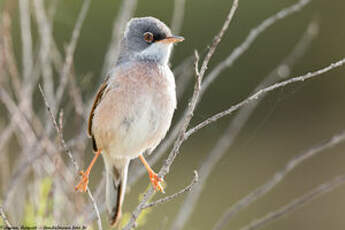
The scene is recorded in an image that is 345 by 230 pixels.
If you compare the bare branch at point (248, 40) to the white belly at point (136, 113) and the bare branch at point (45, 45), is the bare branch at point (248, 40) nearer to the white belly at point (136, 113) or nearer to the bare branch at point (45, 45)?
the white belly at point (136, 113)

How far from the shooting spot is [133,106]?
4.50m

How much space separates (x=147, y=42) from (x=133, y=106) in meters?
0.63

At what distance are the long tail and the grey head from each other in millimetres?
833

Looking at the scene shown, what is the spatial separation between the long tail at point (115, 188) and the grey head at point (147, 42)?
83cm

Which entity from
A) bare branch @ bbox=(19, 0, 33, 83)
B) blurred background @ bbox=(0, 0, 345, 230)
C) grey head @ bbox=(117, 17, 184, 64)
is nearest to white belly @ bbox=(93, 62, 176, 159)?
grey head @ bbox=(117, 17, 184, 64)

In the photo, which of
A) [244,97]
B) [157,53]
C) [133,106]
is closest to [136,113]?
[133,106]

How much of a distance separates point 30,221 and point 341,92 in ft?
33.9

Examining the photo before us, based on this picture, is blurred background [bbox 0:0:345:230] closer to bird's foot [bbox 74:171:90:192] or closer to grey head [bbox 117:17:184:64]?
grey head [bbox 117:17:184:64]

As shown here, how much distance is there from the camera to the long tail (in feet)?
15.0

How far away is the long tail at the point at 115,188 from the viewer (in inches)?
180

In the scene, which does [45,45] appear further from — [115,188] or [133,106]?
[115,188]

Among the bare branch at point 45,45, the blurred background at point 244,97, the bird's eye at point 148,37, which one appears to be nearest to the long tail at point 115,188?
A: the bare branch at point 45,45

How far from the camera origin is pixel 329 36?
12750mm

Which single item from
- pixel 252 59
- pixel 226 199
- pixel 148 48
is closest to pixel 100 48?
pixel 252 59
